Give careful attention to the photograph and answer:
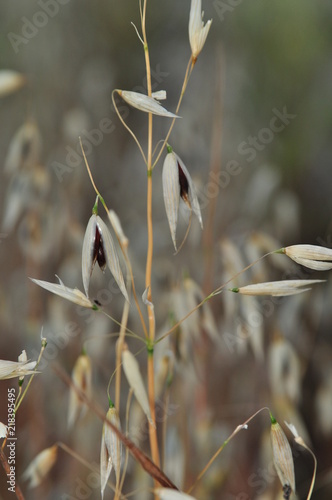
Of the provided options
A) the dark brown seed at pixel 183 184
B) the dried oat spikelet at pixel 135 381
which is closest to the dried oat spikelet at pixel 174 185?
the dark brown seed at pixel 183 184

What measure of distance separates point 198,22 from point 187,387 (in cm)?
34

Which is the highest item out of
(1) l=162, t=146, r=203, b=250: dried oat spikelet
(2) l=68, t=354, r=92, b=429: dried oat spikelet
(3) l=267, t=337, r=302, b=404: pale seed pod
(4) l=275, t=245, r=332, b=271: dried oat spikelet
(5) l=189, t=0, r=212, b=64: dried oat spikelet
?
(5) l=189, t=0, r=212, b=64: dried oat spikelet

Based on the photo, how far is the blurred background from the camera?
0.50m

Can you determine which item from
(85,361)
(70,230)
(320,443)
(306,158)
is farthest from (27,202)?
(320,443)

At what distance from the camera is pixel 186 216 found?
0.52 metres

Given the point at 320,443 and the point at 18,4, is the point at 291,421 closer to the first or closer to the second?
the point at 320,443

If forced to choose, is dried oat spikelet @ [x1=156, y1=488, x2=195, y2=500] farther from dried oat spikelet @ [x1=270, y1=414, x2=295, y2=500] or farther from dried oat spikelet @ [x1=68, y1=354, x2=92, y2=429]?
dried oat spikelet @ [x1=68, y1=354, x2=92, y2=429]

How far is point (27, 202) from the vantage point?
1.67ft

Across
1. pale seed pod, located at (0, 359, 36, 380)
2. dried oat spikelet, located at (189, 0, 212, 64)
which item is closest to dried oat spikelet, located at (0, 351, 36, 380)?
pale seed pod, located at (0, 359, 36, 380)

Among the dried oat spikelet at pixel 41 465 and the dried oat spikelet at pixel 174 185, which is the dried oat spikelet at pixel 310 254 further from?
the dried oat spikelet at pixel 41 465

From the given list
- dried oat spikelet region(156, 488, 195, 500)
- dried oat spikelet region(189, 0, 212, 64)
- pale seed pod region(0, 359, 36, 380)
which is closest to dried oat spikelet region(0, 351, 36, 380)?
pale seed pod region(0, 359, 36, 380)

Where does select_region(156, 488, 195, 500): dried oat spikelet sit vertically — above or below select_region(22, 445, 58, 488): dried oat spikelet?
above

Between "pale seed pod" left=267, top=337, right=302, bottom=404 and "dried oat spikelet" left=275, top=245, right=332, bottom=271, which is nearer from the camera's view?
"dried oat spikelet" left=275, top=245, right=332, bottom=271

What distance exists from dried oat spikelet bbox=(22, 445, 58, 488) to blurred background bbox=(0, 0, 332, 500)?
0.07 ft
